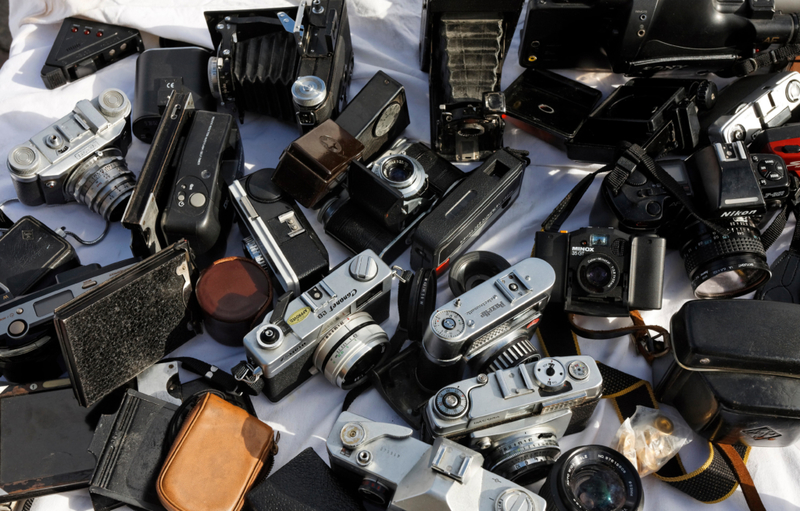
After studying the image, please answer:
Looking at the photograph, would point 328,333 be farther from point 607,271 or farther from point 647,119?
point 647,119

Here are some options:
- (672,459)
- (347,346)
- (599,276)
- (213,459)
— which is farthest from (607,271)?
(213,459)

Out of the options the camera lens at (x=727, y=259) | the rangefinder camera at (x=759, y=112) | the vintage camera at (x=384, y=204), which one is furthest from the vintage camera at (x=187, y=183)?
the rangefinder camera at (x=759, y=112)

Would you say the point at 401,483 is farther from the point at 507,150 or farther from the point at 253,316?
the point at 507,150

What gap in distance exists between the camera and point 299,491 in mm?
1784

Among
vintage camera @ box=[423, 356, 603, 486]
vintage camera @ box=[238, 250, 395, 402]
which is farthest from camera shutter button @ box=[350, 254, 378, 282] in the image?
vintage camera @ box=[423, 356, 603, 486]

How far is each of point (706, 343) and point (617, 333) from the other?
0.41 meters

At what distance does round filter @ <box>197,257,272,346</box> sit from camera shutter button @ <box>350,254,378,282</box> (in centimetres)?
35

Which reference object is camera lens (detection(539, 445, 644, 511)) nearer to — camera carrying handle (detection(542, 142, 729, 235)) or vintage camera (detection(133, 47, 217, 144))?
camera carrying handle (detection(542, 142, 729, 235))

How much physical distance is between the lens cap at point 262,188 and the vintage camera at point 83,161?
1.55 ft

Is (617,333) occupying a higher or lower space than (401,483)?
lower

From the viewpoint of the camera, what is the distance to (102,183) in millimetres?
2402

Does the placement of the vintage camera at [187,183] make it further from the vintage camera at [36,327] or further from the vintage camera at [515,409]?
the vintage camera at [515,409]

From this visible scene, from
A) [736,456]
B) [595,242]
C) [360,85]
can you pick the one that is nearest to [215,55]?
[360,85]

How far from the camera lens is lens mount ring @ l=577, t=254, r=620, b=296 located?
2.14 m
